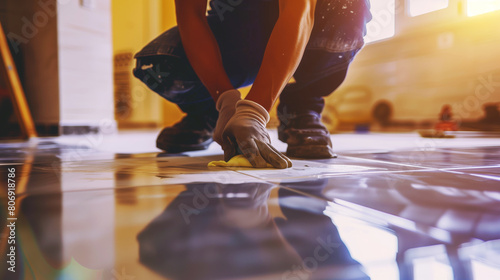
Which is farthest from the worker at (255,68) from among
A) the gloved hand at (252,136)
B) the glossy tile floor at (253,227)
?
the glossy tile floor at (253,227)

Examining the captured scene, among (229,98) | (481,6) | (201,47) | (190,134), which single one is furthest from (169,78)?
(481,6)

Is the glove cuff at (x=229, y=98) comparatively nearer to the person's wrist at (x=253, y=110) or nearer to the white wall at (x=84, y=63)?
the person's wrist at (x=253, y=110)

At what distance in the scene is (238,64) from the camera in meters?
1.22

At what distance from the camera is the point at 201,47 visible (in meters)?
0.92

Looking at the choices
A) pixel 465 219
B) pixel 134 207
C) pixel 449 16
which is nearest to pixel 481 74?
pixel 449 16

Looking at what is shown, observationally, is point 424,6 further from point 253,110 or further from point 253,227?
point 253,227

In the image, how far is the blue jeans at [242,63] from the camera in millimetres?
1117

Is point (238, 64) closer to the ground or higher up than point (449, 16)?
closer to the ground

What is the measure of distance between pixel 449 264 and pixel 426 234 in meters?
0.07

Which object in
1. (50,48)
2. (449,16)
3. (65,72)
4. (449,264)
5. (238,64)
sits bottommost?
(449,264)

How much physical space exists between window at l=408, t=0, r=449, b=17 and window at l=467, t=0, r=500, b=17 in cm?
19

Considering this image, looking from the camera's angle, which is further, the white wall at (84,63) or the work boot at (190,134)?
the white wall at (84,63)

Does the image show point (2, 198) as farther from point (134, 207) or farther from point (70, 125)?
point (70, 125)

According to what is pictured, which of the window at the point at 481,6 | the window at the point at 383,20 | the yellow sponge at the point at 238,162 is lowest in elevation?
the yellow sponge at the point at 238,162
